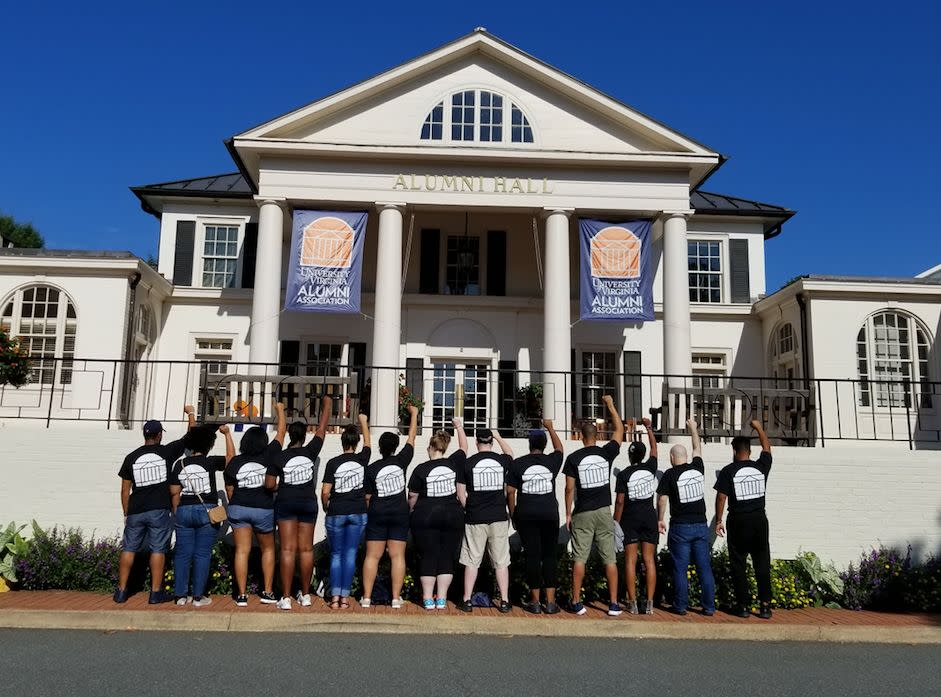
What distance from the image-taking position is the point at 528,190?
1625cm

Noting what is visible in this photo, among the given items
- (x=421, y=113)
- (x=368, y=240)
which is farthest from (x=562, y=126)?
(x=368, y=240)

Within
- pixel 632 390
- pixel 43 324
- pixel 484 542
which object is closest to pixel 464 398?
pixel 632 390

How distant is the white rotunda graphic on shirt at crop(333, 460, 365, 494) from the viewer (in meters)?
7.77

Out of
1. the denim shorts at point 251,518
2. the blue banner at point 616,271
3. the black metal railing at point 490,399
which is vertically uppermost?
the blue banner at point 616,271

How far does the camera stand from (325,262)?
15383 millimetres

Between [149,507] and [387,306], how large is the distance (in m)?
8.39

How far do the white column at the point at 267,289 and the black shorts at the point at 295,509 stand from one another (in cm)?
759

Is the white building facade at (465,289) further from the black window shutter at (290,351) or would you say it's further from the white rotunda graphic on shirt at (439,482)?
the white rotunda graphic on shirt at (439,482)

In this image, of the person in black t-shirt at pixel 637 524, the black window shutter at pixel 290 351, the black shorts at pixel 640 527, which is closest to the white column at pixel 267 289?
the black window shutter at pixel 290 351

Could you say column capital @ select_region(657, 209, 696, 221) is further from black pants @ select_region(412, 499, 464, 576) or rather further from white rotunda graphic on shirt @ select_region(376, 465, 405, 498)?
white rotunda graphic on shirt @ select_region(376, 465, 405, 498)

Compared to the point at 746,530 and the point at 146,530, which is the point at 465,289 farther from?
the point at 146,530

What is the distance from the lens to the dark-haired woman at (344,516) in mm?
7754

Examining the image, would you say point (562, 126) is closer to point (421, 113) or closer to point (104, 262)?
point (421, 113)

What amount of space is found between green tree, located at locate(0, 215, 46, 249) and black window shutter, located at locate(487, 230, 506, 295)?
31625 millimetres
